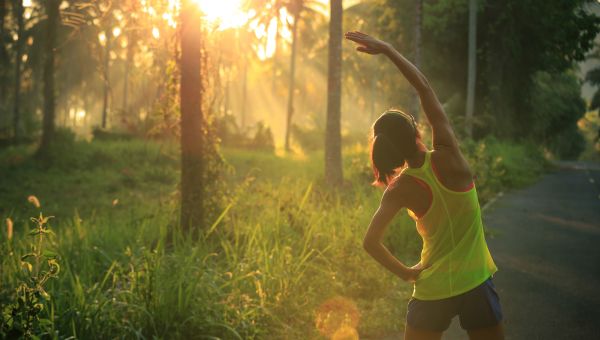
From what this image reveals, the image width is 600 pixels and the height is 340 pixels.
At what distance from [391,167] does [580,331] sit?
3892mm

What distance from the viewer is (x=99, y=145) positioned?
27.9 meters

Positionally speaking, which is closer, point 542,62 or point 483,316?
point 483,316

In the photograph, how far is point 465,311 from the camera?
2.75 metres

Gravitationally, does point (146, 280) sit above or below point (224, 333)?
above

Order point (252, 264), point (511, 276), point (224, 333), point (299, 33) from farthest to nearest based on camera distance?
point (299, 33)
point (511, 276)
point (252, 264)
point (224, 333)

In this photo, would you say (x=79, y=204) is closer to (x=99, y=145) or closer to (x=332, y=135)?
(x=332, y=135)

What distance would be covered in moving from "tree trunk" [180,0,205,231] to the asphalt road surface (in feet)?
14.8

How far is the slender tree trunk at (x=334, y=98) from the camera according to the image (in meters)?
16.5

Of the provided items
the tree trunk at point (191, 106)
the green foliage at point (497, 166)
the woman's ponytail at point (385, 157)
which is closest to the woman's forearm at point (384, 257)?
the woman's ponytail at point (385, 157)

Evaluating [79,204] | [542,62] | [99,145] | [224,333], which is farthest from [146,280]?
[542,62]

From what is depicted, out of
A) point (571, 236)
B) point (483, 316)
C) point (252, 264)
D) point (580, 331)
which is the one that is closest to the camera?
point (483, 316)

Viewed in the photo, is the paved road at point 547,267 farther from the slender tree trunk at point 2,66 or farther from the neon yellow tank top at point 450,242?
the slender tree trunk at point 2,66

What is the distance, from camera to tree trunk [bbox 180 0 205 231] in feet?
28.5

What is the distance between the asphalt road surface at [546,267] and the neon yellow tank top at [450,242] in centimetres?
280
